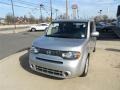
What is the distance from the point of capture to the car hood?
6598 mm

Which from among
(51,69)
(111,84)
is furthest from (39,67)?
(111,84)

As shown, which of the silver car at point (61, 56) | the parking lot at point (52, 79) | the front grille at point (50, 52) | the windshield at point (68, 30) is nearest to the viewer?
the parking lot at point (52, 79)

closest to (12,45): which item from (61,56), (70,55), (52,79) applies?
(52,79)

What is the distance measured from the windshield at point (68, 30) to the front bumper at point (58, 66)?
1.42 meters

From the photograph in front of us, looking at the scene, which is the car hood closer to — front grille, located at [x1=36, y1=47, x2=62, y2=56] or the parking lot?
front grille, located at [x1=36, y1=47, x2=62, y2=56]

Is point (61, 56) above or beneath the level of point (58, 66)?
above

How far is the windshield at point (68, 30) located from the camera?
7838mm

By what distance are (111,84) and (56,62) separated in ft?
5.61

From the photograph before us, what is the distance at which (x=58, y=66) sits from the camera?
649 cm

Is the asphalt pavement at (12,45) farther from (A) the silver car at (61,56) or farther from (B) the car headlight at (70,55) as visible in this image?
(B) the car headlight at (70,55)

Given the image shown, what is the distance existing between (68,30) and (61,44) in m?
1.46

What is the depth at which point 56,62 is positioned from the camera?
Answer: 6.57 metres

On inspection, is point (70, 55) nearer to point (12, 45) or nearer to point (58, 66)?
point (58, 66)

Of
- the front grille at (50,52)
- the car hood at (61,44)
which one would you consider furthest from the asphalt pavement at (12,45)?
the front grille at (50,52)
